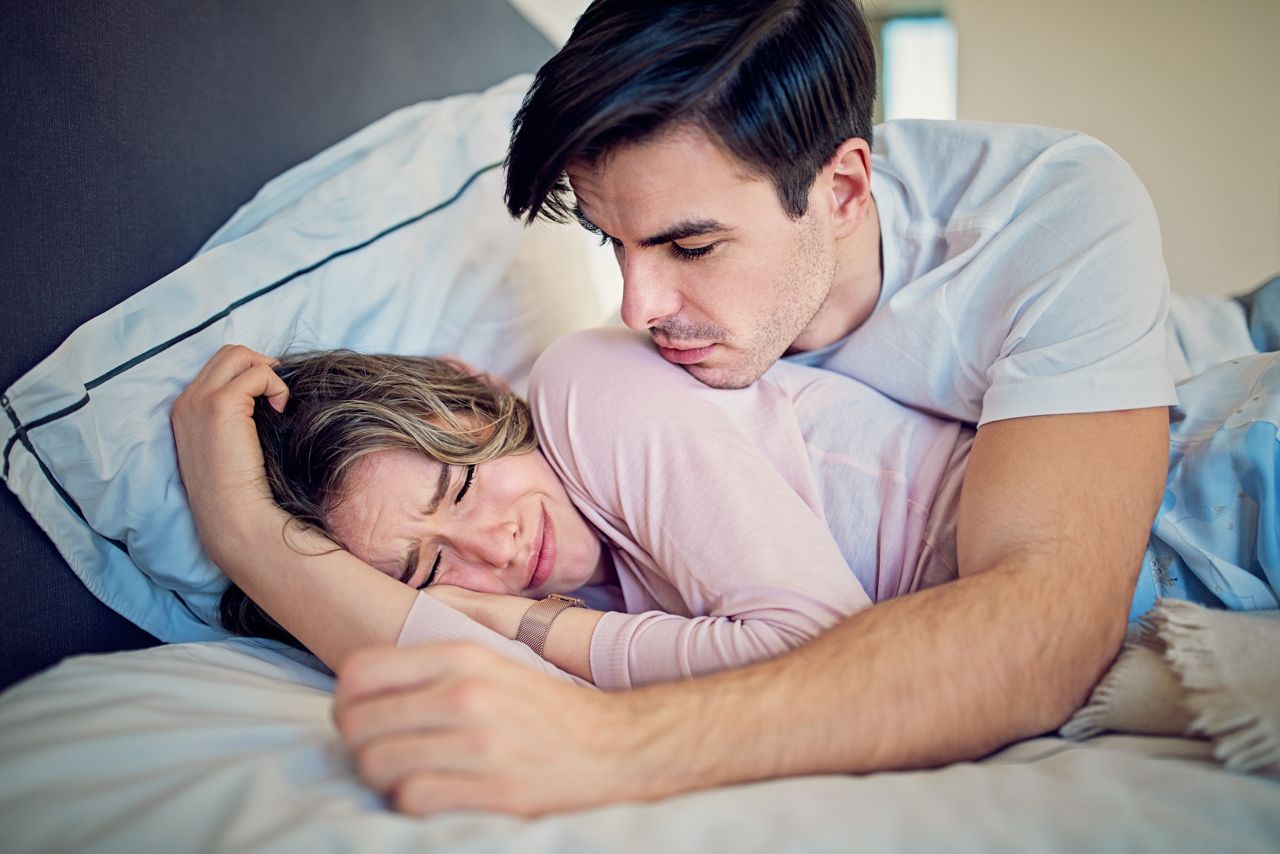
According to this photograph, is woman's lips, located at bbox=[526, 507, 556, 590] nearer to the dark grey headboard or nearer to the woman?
the woman

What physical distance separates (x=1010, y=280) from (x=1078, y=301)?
89 mm

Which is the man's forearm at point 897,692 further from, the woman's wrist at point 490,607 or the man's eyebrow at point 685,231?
the man's eyebrow at point 685,231

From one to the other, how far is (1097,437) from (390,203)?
0.95 m

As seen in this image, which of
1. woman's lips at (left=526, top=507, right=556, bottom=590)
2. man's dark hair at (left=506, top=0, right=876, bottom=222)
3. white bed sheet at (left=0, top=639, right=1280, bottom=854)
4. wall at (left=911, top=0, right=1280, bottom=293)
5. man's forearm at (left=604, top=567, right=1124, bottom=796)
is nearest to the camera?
white bed sheet at (left=0, top=639, right=1280, bottom=854)

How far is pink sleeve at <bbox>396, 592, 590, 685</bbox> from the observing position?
813mm

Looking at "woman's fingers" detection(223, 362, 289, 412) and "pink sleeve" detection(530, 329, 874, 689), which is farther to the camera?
"woman's fingers" detection(223, 362, 289, 412)

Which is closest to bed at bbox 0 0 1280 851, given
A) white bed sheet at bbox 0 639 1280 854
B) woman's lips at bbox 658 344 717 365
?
white bed sheet at bbox 0 639 1280 854

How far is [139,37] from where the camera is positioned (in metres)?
0.99

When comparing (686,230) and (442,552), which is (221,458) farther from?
(686,230)

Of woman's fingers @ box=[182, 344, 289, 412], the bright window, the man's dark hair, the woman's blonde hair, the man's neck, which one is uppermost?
the bright window

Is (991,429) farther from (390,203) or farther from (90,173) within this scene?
(90,173)

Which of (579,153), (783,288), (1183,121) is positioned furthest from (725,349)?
(1183,121)

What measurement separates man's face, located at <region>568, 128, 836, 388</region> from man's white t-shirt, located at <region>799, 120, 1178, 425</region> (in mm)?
121

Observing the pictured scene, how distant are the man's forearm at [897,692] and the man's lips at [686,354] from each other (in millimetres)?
393
